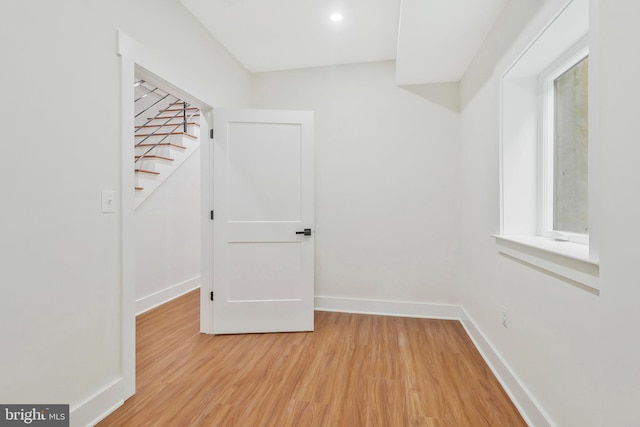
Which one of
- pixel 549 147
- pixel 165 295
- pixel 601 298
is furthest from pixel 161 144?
pixel 601 298

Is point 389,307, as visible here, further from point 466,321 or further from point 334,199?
point 334,199

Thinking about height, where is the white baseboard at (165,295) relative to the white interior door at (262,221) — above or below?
below

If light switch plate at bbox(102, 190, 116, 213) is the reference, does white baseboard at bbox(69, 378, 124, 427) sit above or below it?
below

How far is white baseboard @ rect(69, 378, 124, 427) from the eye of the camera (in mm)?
1479

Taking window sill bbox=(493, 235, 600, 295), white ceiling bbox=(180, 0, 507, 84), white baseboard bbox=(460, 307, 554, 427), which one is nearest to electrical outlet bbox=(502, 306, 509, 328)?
white baseboard bbox=(460, 307, 554, 427)

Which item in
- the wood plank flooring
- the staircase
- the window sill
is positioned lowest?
the wood plank flooring

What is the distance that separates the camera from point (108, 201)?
1648 mm

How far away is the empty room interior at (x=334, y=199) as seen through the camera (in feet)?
3.96

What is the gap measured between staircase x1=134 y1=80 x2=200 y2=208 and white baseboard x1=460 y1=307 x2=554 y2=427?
137 inches

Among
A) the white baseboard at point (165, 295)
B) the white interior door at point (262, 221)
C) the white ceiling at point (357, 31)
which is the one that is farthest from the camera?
the white baseboard at point (165, 295)

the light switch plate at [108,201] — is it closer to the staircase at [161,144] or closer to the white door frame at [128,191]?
the white door frame at [128,191]

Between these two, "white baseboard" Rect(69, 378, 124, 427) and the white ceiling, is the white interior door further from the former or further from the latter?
"white baseboard" Rect(69, 378, 124, 427)

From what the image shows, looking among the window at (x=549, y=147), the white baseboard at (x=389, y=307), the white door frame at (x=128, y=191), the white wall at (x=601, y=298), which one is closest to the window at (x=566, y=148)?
the window at (x=549, y=147)

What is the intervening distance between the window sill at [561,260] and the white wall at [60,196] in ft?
7.30
